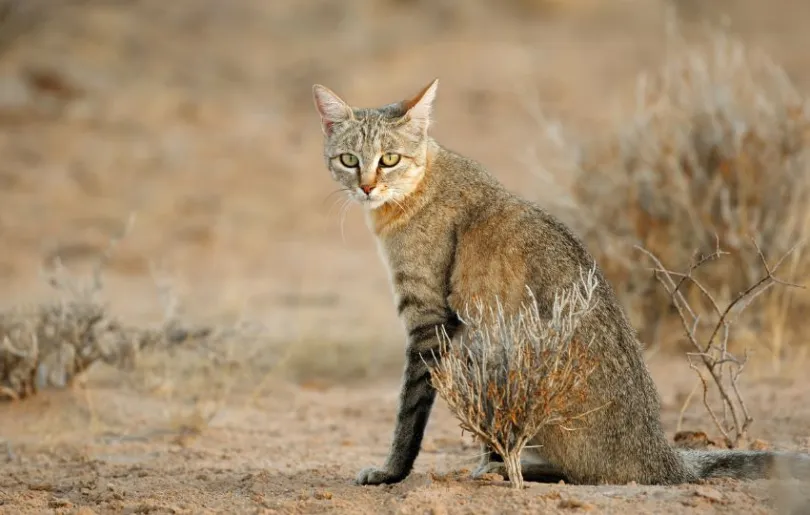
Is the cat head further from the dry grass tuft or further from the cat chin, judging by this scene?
the dry grass tuft

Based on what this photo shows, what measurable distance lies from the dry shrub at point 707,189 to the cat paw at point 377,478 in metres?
3.55

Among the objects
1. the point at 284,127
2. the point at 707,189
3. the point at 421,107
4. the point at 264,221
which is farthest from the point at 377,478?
the point at 284,127

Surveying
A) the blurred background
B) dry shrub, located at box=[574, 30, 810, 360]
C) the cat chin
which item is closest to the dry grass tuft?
the blurred background

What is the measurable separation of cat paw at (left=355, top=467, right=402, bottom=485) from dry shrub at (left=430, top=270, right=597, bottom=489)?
56 cm

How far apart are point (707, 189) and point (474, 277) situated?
11.7ft

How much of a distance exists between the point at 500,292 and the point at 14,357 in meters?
3.61

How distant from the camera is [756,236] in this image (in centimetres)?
730

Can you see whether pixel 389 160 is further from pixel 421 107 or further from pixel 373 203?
pixel 421 107

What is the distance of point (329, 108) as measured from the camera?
215 inches

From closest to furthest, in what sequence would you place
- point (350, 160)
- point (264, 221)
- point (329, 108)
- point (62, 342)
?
point (350, 160), point (329, 108), point (62, 342), point (264, 221)

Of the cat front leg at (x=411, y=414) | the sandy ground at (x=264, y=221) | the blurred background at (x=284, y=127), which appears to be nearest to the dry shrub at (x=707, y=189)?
the blurred background at (x=284, y=127)

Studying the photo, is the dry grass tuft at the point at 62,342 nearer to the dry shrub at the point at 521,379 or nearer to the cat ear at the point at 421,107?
the cat ear at the point at 421,107

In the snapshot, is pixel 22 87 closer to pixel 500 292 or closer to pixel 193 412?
pixel 193 412

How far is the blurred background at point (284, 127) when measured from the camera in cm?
891
